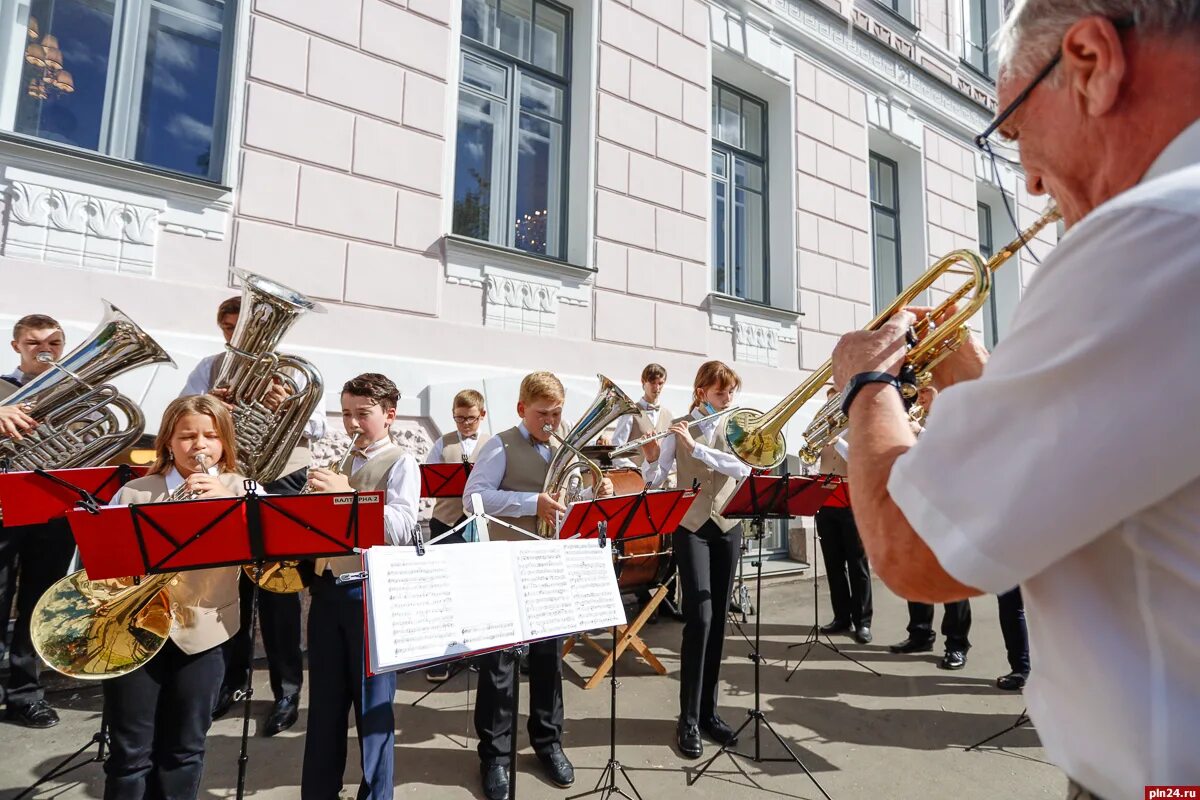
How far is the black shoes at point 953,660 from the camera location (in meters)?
4.82

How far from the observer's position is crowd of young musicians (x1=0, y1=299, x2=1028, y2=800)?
2.44 metres

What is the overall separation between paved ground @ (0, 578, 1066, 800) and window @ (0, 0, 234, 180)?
3524 mm

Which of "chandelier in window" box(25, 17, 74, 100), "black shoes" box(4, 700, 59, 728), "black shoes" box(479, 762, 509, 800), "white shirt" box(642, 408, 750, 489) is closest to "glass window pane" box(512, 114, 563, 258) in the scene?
"white shirt" box(642, 408, 750, 489)

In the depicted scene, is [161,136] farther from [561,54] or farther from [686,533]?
[686,533]

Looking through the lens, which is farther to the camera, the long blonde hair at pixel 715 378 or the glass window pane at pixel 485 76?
the glass window pane at pixel 485 76

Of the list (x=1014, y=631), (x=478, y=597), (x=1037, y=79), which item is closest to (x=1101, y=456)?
(x=1037, y=79)

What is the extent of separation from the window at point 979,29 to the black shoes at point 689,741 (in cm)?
1177

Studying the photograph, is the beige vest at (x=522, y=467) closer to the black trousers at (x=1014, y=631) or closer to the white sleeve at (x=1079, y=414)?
the white sleeve at (x=1079, y=414)

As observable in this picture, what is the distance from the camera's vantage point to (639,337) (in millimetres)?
6445

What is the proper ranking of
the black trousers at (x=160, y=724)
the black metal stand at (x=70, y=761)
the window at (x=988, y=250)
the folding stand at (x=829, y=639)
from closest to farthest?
the black trousers at (x=160, y=724), the black metal stand at (x=70, y=761), the folding stand at (x=829, y=639), the window at (x=988, y=250)

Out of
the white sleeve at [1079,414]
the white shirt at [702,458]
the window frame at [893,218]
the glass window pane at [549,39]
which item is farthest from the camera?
the window frame at [893,218]

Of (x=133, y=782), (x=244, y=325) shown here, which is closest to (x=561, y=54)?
(x=244, y=325)

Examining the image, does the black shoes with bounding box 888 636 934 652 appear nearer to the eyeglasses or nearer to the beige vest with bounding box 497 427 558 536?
the beige vest with bounding box 497 427 558 536

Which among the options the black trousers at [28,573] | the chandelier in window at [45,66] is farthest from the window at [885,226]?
the black trousers at [28,573]
